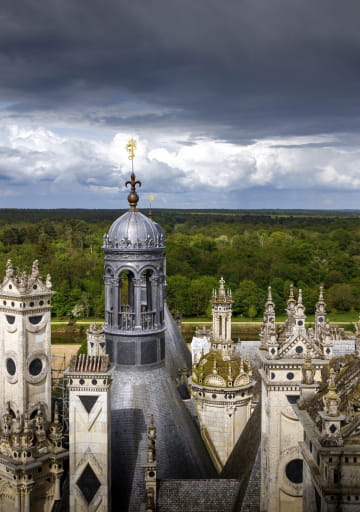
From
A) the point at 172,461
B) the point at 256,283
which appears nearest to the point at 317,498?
the point at 172,461

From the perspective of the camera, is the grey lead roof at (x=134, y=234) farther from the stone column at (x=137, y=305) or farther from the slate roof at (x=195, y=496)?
the slate roof at (x=195, y=496)

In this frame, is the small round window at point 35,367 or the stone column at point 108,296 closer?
the small round window at point 35,367

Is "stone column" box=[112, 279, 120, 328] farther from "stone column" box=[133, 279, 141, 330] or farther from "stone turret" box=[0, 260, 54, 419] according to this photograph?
"stone turret" box=[0, 260, 54, 419]

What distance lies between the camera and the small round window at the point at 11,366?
72.7ft

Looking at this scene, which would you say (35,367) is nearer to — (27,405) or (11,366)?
(11,366)

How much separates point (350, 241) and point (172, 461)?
144m

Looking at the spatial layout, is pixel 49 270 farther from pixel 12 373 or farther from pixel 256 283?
pixel 12 373

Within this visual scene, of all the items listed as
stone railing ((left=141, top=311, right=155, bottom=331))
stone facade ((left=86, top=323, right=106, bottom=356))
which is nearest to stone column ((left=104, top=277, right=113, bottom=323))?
stone railing ((left=141, top=311, right=155, bottom=331))

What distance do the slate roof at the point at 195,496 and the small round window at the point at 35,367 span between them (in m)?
6.15

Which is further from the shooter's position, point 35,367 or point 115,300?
point 115,300

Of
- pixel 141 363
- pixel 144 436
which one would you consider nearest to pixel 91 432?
pixel 144 436

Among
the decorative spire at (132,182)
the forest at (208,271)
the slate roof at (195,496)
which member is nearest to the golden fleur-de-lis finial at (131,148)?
the decorative spire at (132,182)

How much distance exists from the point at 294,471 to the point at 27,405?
370 inches

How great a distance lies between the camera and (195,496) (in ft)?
63.8
